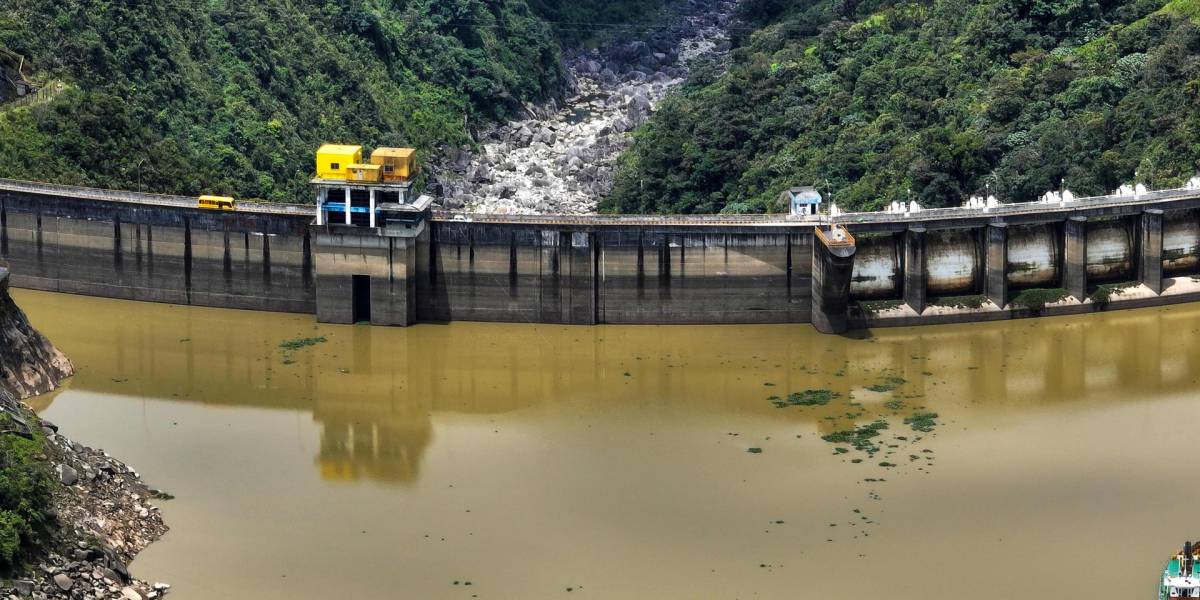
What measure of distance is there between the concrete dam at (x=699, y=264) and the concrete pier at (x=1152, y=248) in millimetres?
59

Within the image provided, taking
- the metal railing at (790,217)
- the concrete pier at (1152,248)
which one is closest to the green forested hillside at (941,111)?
the metal railing at (790,217)

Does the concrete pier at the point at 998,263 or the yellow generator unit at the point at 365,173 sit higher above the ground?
the yellow generator unit at the point at 365,173

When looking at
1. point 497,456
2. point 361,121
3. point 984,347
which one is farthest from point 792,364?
point 361,121

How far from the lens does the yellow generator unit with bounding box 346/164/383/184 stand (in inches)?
3019

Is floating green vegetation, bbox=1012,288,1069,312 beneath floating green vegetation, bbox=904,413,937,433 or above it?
above

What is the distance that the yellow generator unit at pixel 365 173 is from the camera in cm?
7669

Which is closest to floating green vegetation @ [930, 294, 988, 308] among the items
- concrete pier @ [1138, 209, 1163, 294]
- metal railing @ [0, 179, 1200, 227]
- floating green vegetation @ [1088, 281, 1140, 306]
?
metal railing @ [0, 179, 1200, 227]

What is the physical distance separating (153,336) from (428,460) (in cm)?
1875

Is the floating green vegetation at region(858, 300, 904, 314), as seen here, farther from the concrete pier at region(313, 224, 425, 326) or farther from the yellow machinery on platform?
the yellow machinery on platform

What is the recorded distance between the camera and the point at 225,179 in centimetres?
9675

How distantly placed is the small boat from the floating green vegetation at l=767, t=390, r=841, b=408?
18606 millimetres

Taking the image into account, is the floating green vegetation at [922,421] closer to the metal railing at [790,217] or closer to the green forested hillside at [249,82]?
the metal railing at [790,217]

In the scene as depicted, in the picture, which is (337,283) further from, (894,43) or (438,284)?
(894,43)

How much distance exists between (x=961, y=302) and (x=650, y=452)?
20.7m
